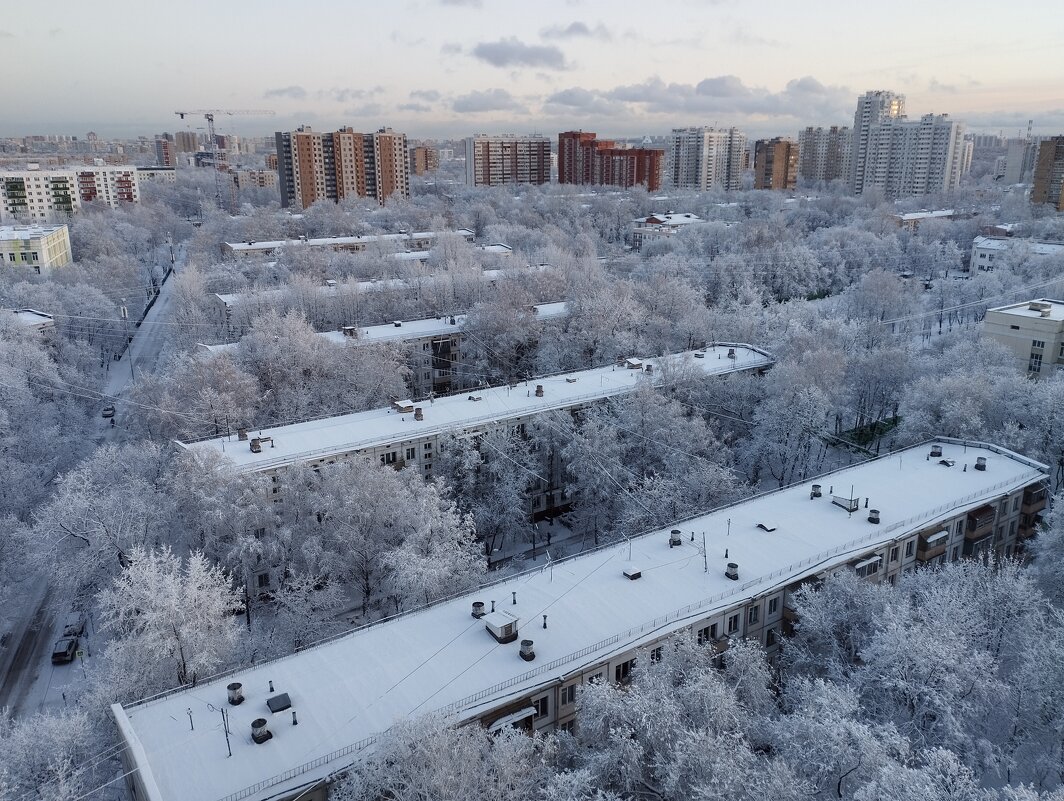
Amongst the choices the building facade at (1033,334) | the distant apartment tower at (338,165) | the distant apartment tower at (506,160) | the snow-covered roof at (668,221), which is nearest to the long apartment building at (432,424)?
the building facade at (1033,334)

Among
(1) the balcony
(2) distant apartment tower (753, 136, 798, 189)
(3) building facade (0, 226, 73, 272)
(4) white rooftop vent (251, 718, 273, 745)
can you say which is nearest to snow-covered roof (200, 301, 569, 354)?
(4) white rooftop vent (251, 718, 273, 745)

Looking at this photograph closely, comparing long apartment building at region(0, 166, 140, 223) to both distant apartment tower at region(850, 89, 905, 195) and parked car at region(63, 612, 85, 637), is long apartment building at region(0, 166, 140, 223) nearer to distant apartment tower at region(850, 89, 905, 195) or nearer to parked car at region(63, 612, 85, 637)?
parked car at region(63, 612, 85, 637)

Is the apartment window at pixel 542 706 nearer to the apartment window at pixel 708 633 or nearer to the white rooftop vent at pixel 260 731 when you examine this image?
the apartment window at pixel 708 633

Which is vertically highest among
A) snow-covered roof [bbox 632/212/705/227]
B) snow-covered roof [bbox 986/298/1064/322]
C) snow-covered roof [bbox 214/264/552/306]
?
snow-covered roof [bbox 632/212/705/227]

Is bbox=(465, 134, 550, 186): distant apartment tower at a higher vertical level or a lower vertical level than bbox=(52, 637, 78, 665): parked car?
higher

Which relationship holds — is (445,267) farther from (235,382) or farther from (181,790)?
(181,790)

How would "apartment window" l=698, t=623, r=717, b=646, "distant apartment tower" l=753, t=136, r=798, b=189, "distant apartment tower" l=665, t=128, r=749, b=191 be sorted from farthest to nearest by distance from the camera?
"distant apartment tower" l=665, t=128, r=749, b=191, "distant apartment tower" l=753, t=136, r=798, b=189, "apartment window" l=698, t=623, r=717, b=646

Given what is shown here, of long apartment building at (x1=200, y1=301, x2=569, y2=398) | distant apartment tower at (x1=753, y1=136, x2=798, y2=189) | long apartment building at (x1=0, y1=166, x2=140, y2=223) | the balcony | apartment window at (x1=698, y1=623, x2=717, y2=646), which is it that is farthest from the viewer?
distant apartment tower at (x1=753, y1=136, x2=798, y2=189)
